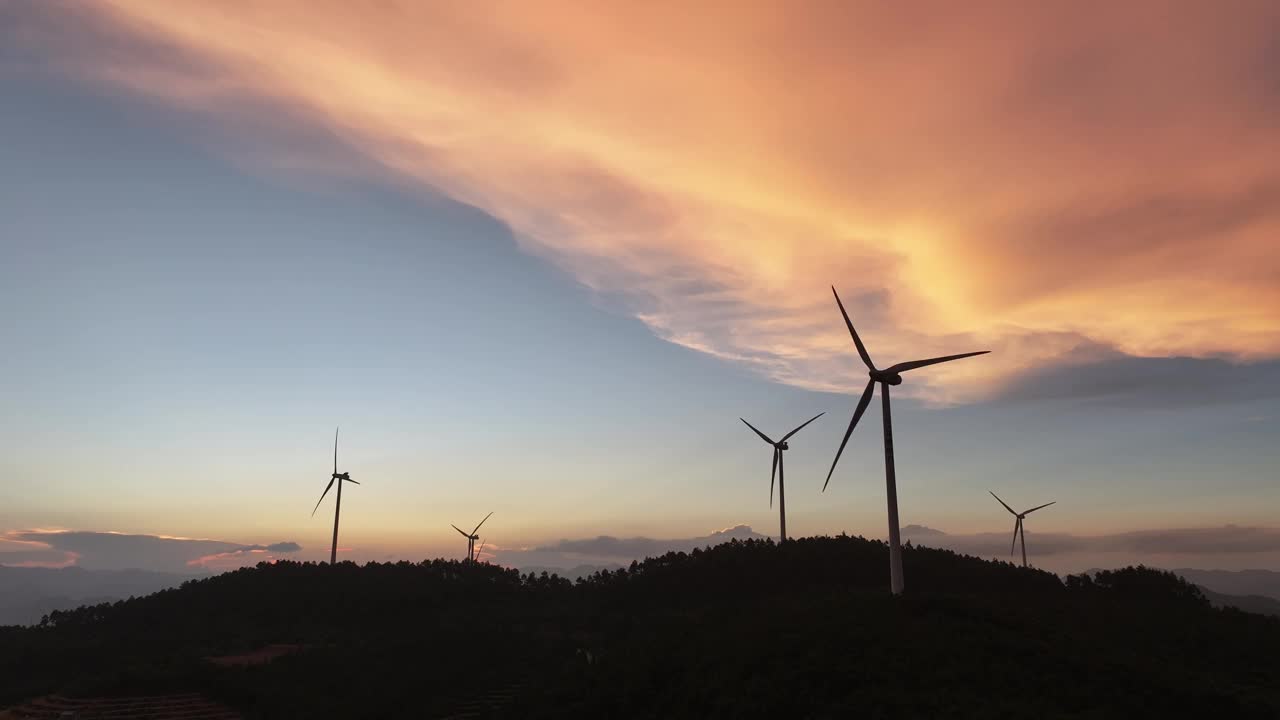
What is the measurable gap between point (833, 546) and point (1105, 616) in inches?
2628

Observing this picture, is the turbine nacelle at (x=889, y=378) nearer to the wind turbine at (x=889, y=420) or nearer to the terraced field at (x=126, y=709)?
the wind turbine at (x=889, y=420)

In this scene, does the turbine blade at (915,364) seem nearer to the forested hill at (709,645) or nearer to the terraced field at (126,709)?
the forested hill at (709,645)

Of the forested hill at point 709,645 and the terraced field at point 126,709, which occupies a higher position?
the forested hill at point 709,645

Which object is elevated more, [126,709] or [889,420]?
[889,420]

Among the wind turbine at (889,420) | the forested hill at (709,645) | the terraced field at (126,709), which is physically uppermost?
the wind turbine at (889,420)

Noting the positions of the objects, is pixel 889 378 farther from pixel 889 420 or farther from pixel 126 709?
pixel 126 709

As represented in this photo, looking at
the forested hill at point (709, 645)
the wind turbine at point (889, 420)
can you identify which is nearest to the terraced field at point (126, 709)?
the forested hill at point (709, 645)

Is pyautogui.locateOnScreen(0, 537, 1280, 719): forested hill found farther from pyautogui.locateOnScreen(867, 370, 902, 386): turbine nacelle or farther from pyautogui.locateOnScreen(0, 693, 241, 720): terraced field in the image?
pyautogui.locateOnScreen(867, 370, 902, 386): turbine nacelle

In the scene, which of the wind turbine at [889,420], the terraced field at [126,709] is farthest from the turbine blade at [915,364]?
the terraced field at [126,709]

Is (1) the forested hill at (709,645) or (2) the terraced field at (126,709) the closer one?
(1) the forested hill at (709,645)

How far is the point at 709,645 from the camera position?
5725 cm

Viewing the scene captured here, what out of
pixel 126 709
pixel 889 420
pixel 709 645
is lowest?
pixel 126 709

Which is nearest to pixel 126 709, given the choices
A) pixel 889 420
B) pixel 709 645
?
pixel 709 645

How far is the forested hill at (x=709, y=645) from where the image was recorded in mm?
42625
